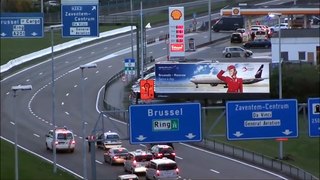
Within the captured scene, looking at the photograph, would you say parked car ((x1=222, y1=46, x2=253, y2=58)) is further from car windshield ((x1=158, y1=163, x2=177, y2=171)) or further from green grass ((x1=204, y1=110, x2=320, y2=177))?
car windshield ((x1=158, y1=163, x2=177, y2=171))

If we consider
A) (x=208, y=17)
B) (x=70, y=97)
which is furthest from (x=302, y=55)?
(x=70, y=97)

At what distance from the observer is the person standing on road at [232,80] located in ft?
90.8

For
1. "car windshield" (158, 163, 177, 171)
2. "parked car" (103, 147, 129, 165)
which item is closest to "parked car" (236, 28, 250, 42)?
"parked car" (103, 147, 129, 165)

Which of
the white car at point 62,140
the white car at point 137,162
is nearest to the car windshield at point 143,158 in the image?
the white car at point 137,162

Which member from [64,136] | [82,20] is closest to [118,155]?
[64,136]

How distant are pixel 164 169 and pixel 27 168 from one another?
3.43m

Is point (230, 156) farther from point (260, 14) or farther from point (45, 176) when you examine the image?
point (260, 14)

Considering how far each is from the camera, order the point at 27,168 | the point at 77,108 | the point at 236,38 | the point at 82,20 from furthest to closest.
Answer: the point at 236,38, the point at 77,108, the point at 82,20, the point at 27,168

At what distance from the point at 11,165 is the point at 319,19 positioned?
16737 mm

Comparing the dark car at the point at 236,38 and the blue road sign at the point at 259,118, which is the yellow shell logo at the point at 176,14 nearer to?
the dark car at the point at 236,38

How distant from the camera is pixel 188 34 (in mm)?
31234

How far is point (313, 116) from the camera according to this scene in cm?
1655

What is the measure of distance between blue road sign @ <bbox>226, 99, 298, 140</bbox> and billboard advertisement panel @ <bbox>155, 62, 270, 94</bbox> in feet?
36.6

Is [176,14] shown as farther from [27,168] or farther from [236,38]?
[27,168]
